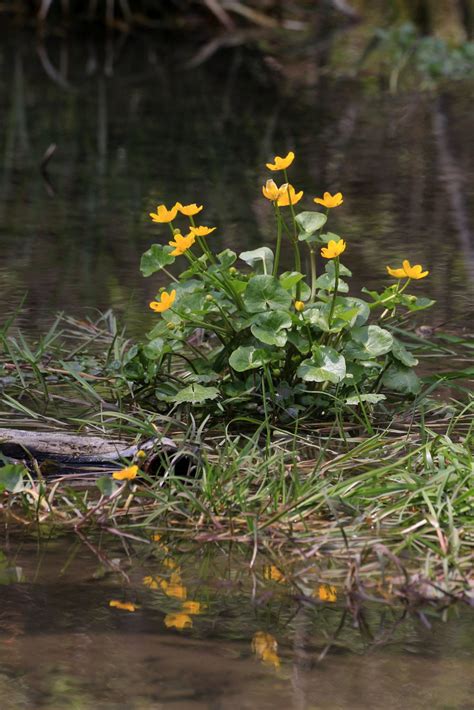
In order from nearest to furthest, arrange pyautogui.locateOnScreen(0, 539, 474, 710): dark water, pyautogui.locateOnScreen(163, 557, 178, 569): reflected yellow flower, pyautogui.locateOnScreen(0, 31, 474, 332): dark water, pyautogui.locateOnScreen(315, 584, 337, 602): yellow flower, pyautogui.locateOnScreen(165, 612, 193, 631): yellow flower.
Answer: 1. pyautogui.locateOnScreen(0, 539, 474, 710): dark water
2. pyautogui.locateOnScreen(165, 612, 193, 631): yellow flower
3. pyautogui.locateOnScreen(315, 584, 337, 602): yellow flower
4. pyautogui.locateOnScreen(163, 557, 178, 569): reflected yellow flower
5. pyautogui.locateOnScreen(0, 31, 474, 332): dark water

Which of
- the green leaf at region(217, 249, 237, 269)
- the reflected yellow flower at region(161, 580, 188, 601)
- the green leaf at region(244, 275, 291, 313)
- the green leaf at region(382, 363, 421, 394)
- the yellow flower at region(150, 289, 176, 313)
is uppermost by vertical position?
the green leaf at region(217, 249, 237, 269)

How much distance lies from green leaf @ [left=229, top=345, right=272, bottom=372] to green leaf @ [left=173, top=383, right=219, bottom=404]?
8cm

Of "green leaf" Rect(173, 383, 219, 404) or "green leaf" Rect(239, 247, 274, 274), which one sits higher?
"green leaf" Rect(239, 247, 274, 274)

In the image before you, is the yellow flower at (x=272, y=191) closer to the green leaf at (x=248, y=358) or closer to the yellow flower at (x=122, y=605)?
the green leaf at (x=248, y=358)

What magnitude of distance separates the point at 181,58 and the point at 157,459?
32.4 ft

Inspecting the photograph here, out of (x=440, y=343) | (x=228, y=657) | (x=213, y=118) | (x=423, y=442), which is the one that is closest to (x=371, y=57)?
(x=213, y=118)

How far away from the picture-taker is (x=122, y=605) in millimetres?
2482

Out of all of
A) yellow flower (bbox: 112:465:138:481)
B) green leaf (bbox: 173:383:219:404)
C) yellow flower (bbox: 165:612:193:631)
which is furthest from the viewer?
green leaf (bbox: 173:383:219:404)

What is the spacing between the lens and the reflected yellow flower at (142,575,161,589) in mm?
2574

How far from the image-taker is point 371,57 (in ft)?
39.4

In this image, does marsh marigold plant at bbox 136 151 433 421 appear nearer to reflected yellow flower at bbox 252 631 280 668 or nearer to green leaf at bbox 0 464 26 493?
green leaf at bbox 0 464 26 493

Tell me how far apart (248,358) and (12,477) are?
0.68 m

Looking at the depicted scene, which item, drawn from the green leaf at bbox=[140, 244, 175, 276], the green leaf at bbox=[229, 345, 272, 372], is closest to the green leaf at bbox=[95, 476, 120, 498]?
the green leaf at bbox=[229, 345, 272, 372]

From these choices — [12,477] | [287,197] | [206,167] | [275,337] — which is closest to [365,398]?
[275,337]
